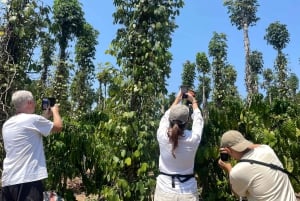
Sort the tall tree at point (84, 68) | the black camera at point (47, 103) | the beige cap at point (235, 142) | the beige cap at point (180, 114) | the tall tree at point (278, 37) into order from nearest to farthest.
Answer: the beige cap at point (235, 142), the beige cap at point (180, 114), the black camera at point (47, 103), the tall tree at point (84, 68), the tall tree at point (278, 37)

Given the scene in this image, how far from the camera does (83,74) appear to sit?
88.3ft

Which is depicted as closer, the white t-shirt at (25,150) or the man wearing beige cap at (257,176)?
the man wearing beige cap at (257,176)

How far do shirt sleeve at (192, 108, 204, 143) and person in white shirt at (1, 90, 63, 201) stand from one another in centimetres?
116

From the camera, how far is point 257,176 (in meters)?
2.93

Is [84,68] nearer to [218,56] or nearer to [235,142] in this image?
[218,56]

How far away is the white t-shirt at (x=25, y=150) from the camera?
3.44 m

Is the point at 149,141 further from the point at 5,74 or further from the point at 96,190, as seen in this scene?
the point at 5,74

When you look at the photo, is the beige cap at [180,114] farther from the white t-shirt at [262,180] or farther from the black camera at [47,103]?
the black camera at [47,103]

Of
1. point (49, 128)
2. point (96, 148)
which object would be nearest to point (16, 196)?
point (49, 128)

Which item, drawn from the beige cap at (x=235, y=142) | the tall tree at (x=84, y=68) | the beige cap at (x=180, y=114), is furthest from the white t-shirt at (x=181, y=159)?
the tall tree at (x=84, y=68)

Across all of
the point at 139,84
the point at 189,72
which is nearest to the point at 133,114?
the point at 139,84

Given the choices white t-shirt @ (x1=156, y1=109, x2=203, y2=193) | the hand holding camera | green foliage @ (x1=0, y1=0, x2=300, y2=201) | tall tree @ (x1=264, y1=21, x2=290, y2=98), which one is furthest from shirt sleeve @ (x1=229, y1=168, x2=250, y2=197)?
tall tree @ (x1=264, y1=21, x2=290, y2=98)

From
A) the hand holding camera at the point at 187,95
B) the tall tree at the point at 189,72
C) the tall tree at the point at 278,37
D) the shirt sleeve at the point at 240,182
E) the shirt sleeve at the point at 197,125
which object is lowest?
the shirt sleeve at the point at 240,182

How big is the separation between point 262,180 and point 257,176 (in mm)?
45
